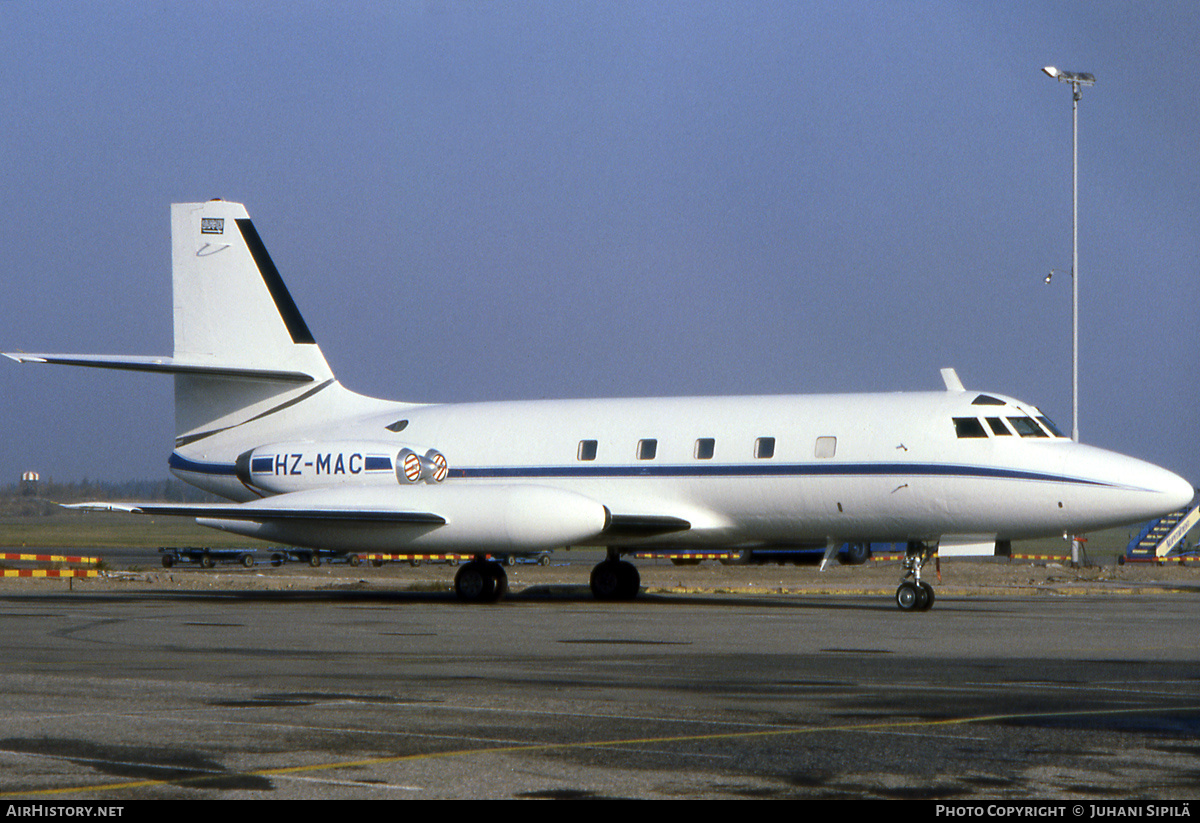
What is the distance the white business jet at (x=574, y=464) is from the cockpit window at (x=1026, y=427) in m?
0.04

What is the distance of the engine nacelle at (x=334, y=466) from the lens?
27.2 m

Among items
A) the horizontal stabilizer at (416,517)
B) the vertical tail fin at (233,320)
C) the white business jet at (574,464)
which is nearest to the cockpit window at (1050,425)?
the white business jet at (574,464)

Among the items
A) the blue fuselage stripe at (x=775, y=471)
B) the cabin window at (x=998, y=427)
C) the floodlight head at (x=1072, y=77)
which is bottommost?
the blue fuselage stripe at (x=775, y=471)

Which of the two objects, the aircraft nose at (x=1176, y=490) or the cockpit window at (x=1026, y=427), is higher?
the cockpit window at (x=1026, y=427)

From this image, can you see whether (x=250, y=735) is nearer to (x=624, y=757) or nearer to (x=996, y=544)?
(x=624, y=757)

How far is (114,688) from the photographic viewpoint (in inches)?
453

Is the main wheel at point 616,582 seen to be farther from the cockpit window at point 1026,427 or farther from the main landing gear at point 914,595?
the cockpit window at point 1026,427

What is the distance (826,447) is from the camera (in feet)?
78.8

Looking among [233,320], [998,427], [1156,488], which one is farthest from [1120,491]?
[233,320]

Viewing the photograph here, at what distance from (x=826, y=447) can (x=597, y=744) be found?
1610 centimetres

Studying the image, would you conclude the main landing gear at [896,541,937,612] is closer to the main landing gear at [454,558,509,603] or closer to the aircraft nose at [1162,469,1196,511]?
the aircraft nose at [1162,469,1196,511]

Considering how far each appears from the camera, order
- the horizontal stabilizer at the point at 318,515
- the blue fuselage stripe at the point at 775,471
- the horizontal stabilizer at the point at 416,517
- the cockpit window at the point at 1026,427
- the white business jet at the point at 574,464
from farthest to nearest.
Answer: the horizontal stabilizer at the point at 318,515
the horizontal stabilizer at the point at 416,517
the cockpit window at the point at 1026,427
the white business jet at the point at 574,464
the blue fuselage stripe at the point at 775,471
